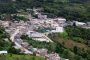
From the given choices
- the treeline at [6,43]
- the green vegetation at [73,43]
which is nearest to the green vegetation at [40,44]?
the green vegetation at [73,43]

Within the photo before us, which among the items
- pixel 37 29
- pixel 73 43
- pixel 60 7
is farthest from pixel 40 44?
pixel 60 7

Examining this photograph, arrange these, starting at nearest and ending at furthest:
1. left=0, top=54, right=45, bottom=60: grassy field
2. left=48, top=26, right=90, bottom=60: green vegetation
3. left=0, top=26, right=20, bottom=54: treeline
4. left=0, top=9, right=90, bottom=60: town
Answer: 1. left=0, top=54, right=45, bottom=60: grassy field
2. left=0, top=26, right=20, bottom=54: treeline
3. left=0, top=9, right=90, bottom=60: town
4. left=48, top=26, right=90, bottom=60: green vegetation

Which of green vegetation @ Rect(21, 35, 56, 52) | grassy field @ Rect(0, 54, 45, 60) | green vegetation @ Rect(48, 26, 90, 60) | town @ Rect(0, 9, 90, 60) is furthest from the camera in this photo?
green vegetation @ Rect(21, 35, 56, 52)

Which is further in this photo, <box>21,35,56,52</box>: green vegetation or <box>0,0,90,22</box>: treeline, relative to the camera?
<box>0,0,90,22</box>: treeline

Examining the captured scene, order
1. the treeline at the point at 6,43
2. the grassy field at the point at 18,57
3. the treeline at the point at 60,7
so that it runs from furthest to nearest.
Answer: the treeline at the point at 60,7 → the treeline at the point at 6,43 → the grassy field at the point at 18,57

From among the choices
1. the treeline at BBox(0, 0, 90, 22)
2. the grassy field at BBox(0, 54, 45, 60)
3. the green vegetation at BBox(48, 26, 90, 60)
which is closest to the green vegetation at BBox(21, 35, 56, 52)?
the green vegetation at BBox(48, 26, 90, 60)

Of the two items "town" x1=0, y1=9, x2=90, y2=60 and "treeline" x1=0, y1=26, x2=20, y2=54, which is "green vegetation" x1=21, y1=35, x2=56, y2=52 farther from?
"treeline" x1=0, y1=26, x2=20, y2=54

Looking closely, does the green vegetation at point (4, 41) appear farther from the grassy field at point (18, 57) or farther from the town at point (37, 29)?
the grassy field at point (18, 57)

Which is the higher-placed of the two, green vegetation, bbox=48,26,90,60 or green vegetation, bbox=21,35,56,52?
green vegetation, bbox=21,35,56,52

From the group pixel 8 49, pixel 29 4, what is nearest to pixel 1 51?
pixel 8 49

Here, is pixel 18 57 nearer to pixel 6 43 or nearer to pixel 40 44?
pixel 6 43

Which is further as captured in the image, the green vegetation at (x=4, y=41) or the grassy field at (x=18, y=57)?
the green vegetation at (x=4, y=41)
